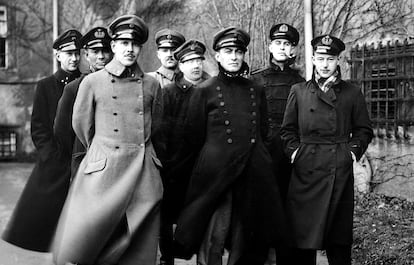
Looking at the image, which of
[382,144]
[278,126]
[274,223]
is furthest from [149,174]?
[382,144]

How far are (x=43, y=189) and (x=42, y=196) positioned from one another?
6cm

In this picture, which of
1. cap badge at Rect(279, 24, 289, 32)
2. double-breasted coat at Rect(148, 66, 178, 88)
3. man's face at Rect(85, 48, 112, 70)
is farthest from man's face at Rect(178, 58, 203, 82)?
cap badge at Rect(279, 24, 289, 32)

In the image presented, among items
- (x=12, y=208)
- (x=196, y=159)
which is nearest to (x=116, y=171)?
(x=196, y=159)

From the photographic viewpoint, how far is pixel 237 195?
5039 millimetres

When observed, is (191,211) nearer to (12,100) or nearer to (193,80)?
(193,80)

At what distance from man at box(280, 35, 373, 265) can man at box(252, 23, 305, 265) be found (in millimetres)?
238

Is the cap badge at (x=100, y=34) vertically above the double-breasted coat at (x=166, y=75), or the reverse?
the cap badge at (x=100, y=34)

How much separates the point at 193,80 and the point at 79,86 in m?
1.15

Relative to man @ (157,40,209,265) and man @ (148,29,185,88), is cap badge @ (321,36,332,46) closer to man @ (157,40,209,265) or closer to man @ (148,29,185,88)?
man @ (157,40,209,265)

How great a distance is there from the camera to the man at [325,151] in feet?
16.9

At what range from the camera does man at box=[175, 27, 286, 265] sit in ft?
16.4

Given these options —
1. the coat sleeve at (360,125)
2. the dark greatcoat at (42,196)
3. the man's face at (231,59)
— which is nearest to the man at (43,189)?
the dark greatcoat at (42,196)

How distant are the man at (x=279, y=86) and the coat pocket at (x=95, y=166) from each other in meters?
1.51

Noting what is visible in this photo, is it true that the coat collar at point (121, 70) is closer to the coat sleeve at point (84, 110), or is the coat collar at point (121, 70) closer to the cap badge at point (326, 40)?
the coat sleeve at point (84, 110)
